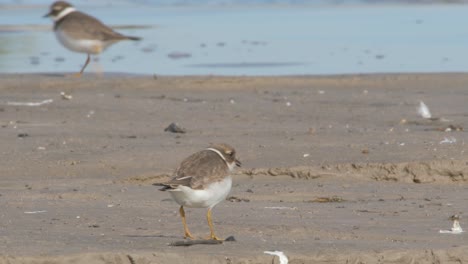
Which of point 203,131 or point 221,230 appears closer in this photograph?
point 221,230

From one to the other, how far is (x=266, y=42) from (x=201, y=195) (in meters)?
11.7

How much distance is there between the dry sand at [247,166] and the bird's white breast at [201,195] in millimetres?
264

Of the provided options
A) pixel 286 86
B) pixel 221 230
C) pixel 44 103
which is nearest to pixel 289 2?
pixel 286 86

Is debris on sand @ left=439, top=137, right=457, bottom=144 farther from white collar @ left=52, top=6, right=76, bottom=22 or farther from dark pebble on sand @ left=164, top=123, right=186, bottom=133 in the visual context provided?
white collar @ left=52, top=6, right=76, bottom=22

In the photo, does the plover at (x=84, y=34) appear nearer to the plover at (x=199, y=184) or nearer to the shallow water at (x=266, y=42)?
the shallow water at (x=266, y=42)

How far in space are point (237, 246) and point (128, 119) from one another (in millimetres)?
4874

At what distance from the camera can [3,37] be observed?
19594 millimetres

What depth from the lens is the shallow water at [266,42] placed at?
1523cm

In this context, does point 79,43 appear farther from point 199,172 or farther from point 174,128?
point 199,172

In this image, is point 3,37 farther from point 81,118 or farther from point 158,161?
point 158,161

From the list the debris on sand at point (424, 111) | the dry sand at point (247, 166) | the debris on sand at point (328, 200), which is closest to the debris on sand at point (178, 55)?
the dry sand at point (247, 166)

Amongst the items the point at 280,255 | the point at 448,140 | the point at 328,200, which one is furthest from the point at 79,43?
the point at 280,255

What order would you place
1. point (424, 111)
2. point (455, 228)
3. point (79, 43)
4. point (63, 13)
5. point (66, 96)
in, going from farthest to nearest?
1. point (63, 13)
2. point (79, 43)
3. point (66, 96)
4. point (424, 111)
5. point (455, 228)

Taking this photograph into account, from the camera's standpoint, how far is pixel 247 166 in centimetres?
878
